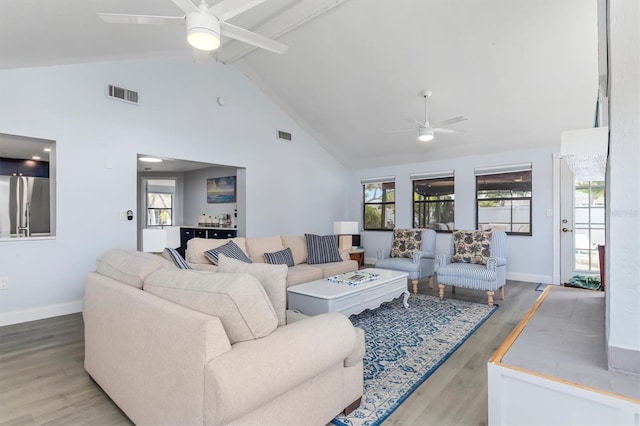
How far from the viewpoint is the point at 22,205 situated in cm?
545

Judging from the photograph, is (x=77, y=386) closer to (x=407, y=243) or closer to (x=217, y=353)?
(x=217, y=353)

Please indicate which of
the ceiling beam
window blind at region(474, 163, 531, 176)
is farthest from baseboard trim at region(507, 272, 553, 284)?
the ceiling beam

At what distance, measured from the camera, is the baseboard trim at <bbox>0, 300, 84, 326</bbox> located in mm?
3490

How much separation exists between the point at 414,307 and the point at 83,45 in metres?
A: 4.65

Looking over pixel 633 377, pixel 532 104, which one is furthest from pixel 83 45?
pixel 532 104

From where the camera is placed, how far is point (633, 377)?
1333mm

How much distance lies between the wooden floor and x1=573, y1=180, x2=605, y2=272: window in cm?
293

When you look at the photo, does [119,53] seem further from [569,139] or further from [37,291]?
[569,139]

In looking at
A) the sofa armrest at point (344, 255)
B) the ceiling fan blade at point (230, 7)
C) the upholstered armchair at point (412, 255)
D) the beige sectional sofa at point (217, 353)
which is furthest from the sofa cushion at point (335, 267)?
the ceiling fan blade at point (230, 7)

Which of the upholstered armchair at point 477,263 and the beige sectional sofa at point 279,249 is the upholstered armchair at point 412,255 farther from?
the beige sectional sofa at point 279,249

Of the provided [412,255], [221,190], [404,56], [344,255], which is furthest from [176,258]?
[221,190]

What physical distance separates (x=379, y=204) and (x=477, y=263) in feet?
11.0

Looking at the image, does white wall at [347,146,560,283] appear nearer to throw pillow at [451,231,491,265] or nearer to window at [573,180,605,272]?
window at [573,180,605,272]

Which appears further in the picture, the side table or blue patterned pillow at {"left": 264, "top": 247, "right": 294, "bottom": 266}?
the side table
